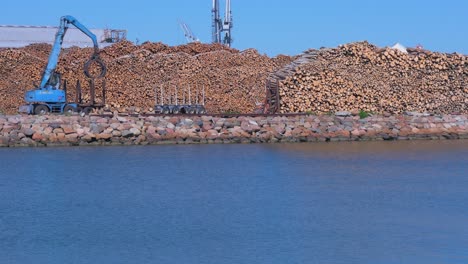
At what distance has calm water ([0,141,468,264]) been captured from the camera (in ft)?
38.6

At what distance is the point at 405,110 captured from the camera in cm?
3419

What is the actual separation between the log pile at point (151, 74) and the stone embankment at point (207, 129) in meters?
6.46

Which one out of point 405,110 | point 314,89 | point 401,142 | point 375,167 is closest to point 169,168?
point 375,167

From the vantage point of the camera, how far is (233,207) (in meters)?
15.1

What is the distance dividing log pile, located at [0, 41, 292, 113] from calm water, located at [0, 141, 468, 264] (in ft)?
38.1

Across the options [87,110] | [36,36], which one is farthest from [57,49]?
[36,36]

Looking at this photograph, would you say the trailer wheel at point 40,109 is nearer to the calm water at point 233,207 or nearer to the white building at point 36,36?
the calm water at point 233,207

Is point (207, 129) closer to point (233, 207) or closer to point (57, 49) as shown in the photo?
point (57, 49)

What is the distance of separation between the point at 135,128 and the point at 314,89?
839 cm

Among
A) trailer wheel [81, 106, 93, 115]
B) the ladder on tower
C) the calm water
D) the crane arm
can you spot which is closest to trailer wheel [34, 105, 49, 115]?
the crane arm

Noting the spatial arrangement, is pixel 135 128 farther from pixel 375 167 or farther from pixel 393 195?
pixel 393 195

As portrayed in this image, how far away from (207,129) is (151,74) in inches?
406

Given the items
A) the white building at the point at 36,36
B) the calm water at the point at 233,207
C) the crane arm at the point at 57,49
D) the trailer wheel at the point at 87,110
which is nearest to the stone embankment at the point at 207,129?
the calm water at the point at 233,207

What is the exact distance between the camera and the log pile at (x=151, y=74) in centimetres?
3569
